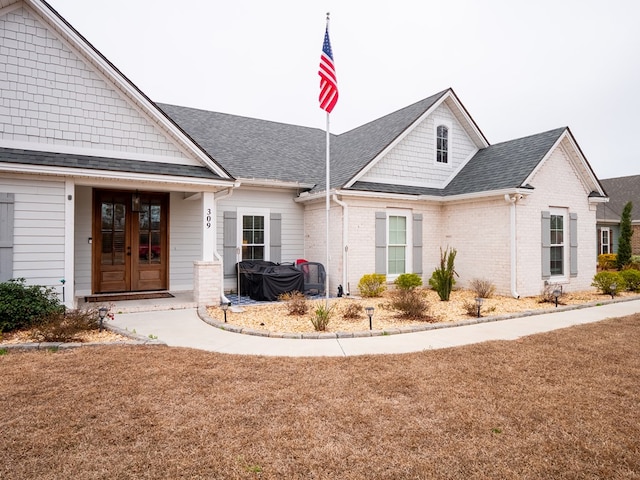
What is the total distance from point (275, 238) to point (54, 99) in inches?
268

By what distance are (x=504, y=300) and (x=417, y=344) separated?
225 inches

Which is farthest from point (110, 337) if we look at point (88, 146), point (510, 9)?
point (510, 9)

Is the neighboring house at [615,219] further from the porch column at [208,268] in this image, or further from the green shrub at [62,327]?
the green shrub at [62,327]

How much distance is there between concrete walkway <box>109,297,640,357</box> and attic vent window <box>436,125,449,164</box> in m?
6.96

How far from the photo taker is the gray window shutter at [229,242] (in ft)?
38.8

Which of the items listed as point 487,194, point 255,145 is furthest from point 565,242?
point 255,145

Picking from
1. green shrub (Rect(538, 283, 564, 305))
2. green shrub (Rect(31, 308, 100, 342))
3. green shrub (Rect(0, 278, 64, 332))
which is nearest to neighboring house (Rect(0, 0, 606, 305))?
green shrub (Rect(538, 283, 564, 305))

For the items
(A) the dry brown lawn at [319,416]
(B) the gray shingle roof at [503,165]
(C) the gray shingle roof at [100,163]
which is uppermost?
(B) the gray shingle roof at [503,165]

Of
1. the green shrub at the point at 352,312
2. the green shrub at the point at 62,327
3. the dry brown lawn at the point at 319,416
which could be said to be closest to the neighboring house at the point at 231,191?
the green shrub at the point at 62,327

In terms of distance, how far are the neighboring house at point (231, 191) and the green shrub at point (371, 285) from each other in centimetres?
46

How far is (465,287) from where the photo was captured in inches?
503

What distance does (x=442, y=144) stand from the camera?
14094 mm

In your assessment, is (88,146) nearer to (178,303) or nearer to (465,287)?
(178,303)

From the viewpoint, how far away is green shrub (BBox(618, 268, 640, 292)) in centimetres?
1252
